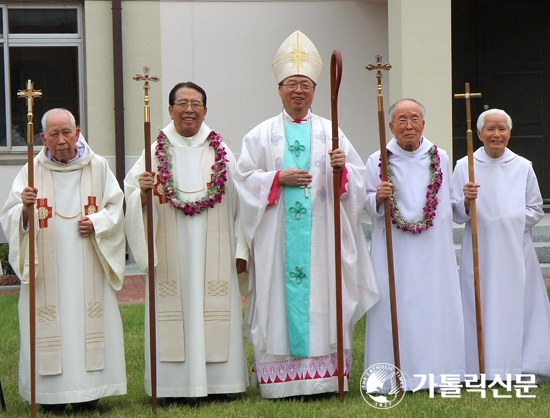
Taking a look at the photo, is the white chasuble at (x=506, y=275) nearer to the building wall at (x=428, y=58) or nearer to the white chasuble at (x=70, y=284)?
the white chasuble at (x=70, y=284)

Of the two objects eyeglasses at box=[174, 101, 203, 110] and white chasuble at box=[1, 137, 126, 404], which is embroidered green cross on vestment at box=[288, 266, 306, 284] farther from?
eyeglasses at box=[174, 101, 203, 110]

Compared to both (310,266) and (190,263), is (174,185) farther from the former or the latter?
(310,266)

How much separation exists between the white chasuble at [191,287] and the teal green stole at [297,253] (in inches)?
13.6

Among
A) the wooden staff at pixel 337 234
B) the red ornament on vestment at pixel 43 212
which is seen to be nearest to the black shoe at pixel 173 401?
the wooden staff at pixel 337 234

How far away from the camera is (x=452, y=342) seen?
5.69m

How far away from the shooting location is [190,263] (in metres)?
5.59

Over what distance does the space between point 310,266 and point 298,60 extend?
4.68 ft

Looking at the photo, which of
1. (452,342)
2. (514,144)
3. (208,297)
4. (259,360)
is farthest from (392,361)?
(514,144)

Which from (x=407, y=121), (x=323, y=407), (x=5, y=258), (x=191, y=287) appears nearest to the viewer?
(x=323, y=407)

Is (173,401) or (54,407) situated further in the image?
(173,401)

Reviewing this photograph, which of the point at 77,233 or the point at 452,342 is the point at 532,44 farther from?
the point at 77,233

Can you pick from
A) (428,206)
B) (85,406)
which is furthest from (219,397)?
(428,206)

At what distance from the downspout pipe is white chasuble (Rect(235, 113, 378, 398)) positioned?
18.4 feet

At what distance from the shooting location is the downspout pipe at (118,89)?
10.9 metres
